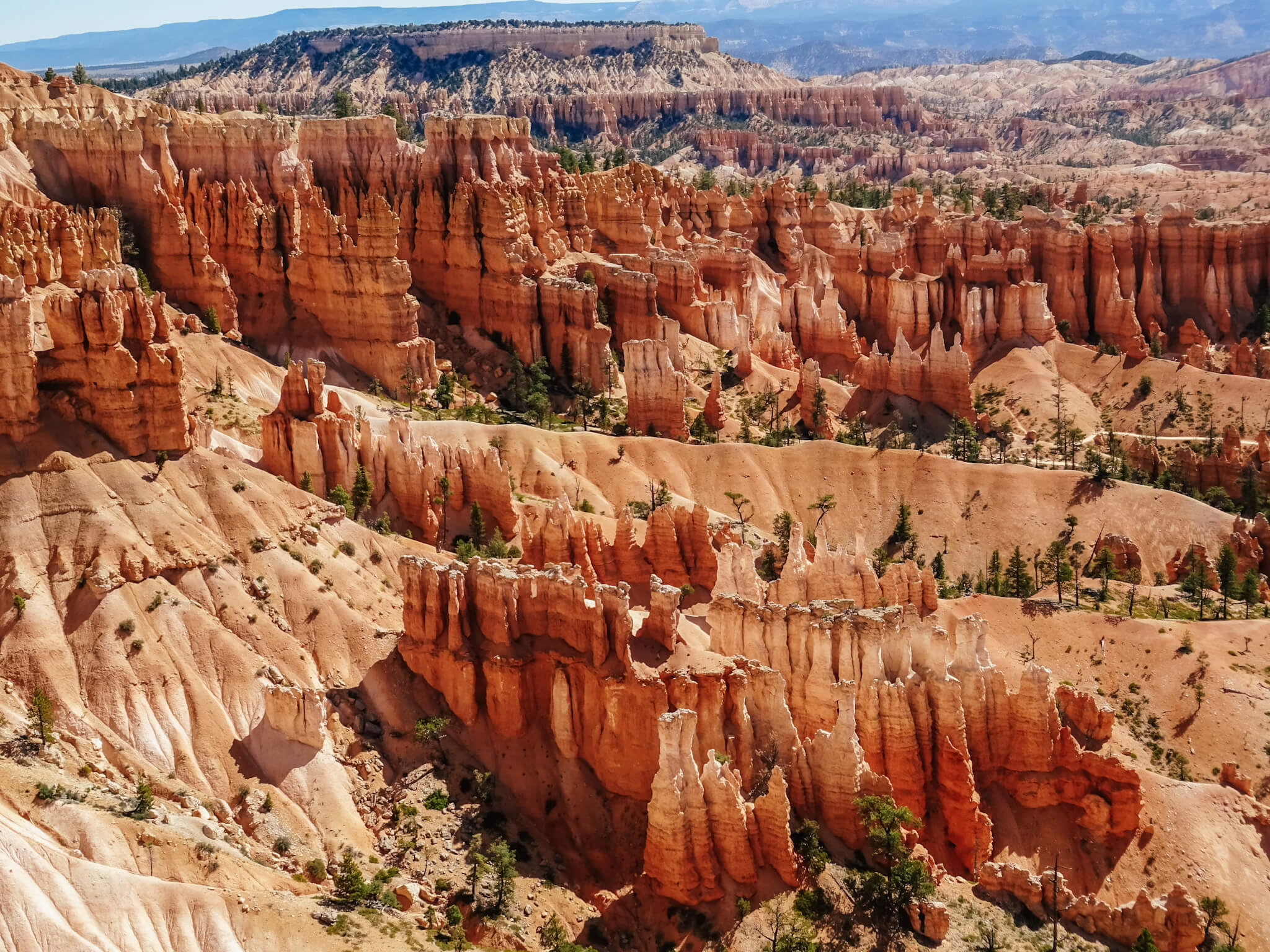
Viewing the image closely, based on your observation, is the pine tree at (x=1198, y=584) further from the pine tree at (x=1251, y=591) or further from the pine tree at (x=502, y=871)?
the pine tree at (x=502, y=871)

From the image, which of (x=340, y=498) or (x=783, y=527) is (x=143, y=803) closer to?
(x=340, y=498)

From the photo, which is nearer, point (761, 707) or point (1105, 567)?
point (761, 707)

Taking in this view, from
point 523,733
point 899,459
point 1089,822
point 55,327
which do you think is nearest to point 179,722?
point 523,733

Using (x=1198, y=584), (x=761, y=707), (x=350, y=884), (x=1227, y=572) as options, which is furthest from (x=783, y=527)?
(x=350, y=884)

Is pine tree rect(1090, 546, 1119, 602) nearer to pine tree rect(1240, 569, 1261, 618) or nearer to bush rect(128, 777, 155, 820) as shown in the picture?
pine tree rect(1240, 569, 1261, 618)

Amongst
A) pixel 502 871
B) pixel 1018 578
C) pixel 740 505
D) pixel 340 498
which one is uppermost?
pixel 340 498
